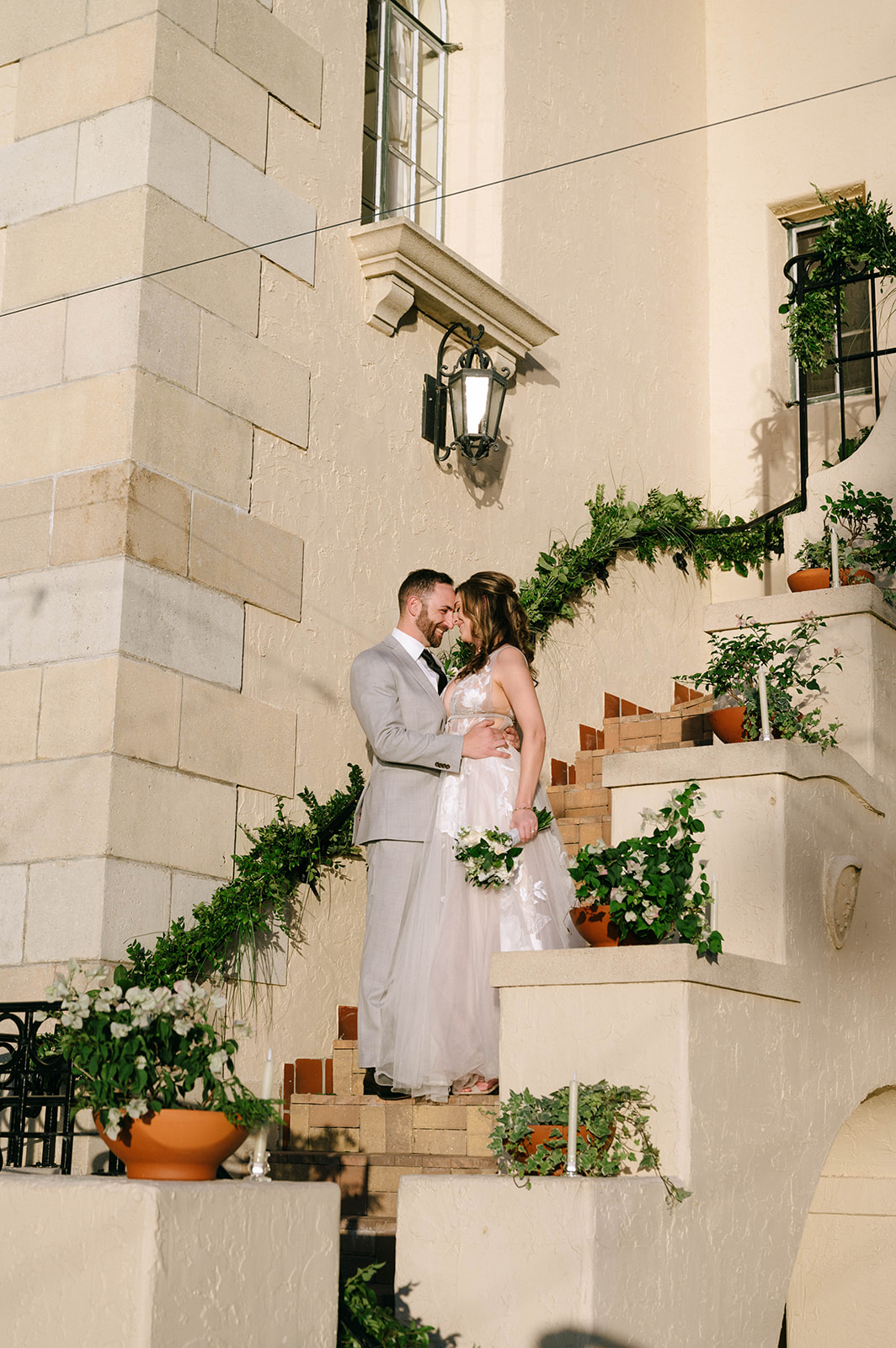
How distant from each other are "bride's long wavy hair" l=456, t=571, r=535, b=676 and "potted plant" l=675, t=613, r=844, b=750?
0.76m

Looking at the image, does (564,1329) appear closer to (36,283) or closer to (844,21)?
(36,283)

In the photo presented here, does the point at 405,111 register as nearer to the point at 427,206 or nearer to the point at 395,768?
the point at 427,206

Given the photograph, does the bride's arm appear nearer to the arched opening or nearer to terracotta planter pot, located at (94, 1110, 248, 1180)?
the arched opening

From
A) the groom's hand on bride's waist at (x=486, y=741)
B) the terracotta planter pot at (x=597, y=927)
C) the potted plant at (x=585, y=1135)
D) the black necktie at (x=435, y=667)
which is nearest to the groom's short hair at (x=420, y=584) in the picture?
the black necktie at (x=435, y=667)

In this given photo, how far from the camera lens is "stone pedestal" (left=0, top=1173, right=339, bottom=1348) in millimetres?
3033

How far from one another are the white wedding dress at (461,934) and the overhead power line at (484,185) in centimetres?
203

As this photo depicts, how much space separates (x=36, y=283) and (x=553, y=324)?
356 cm

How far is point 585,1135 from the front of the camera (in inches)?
160

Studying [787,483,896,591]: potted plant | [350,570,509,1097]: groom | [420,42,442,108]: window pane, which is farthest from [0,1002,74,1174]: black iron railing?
[420,42,442,108]: window pane

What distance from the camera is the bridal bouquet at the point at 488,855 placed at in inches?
207

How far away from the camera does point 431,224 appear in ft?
27.4

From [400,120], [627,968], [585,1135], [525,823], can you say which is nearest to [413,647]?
[525,823]

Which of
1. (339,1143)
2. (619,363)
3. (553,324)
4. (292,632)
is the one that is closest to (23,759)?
(292,632)

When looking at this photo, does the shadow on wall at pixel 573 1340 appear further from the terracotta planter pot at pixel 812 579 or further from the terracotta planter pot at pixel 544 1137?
the terracotta planter pot at pixel 812 579
